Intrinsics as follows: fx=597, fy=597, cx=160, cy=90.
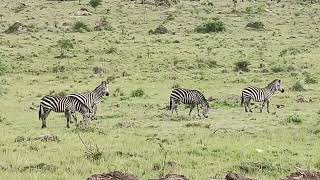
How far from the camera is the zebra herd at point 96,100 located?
2032 centimetres

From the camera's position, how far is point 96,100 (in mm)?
22625

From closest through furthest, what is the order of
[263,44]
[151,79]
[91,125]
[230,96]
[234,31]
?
[91,125] < [230,96] < [151,79] < [263,44] < [234,31]

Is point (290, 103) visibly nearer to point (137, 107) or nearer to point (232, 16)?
point (137, 107)

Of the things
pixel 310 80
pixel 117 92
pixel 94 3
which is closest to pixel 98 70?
pixel 117 92

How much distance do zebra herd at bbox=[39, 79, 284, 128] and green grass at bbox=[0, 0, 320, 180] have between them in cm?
51

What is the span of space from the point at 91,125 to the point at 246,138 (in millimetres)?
5439

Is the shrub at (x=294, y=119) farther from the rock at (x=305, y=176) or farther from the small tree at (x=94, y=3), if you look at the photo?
the small tree at (x=94, y=3)

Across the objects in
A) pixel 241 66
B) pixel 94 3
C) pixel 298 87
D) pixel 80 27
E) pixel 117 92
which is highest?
pixel 94 3

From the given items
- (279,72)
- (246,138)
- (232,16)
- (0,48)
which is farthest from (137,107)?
(232,16)

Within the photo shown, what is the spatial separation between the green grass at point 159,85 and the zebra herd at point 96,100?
0.51 m

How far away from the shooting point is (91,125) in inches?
779

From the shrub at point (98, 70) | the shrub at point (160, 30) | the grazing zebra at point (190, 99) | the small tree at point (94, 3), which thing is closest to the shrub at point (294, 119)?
the grazing zebra at point (190, 99)

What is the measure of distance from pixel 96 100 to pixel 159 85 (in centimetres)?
1018

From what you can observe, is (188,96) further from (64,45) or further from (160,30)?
(160,30)
